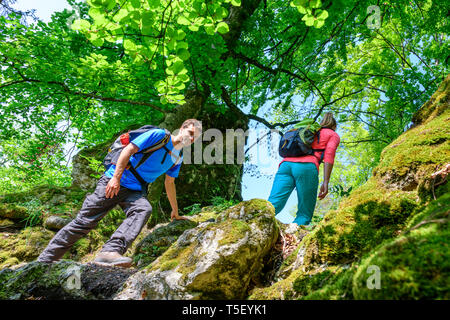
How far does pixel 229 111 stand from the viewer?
25.9 feet

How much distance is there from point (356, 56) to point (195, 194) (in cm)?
1001

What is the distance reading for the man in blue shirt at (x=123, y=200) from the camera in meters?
2.76

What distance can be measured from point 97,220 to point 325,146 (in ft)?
12.2

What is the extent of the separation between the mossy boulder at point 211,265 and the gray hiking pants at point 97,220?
2.53 feet

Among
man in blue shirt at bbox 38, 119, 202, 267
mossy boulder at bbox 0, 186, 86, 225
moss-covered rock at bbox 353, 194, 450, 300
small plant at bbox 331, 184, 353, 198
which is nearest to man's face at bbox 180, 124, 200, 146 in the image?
man in blue shirt at bbox 38, 119, 202, 267

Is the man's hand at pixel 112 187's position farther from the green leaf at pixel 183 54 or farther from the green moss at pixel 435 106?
the green moss at pixel 435 106

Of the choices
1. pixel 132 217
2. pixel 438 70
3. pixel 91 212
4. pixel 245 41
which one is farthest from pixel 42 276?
pixel 438 70

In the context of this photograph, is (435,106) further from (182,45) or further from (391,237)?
(182,45)

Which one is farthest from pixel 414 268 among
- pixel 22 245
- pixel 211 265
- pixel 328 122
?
pixel 22 245

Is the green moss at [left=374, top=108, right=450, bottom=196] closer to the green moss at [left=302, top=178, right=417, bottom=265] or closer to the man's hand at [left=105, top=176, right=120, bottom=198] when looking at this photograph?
the green moss at [left=302, top=178, right=417, bottom=265]

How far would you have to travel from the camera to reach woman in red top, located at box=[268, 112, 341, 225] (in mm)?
3699

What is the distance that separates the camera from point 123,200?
10.4 feet

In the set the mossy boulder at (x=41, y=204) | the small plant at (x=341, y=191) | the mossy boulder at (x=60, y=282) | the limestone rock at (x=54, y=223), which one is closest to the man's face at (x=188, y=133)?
the mossy boulder at (x=60, y=282)
